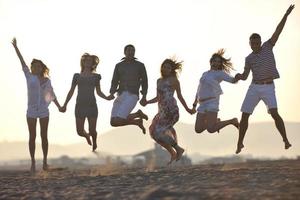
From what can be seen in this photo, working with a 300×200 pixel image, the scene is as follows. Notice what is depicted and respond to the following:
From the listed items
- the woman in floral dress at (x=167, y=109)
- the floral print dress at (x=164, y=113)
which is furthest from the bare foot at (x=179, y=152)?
the floral print dress at (x=164, y=113)

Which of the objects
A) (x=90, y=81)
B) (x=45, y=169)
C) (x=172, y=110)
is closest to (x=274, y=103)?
(x=172, y=110)

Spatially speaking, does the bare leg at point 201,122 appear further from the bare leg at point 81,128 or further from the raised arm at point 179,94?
the bare leg at point 81,128

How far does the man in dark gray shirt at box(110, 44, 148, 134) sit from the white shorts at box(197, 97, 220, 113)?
1169 mm

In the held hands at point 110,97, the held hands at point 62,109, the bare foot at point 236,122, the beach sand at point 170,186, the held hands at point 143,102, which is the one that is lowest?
the beach sand at point 170,186

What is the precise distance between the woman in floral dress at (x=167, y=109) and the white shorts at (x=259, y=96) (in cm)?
126

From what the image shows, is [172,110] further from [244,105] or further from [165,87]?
[244,105]

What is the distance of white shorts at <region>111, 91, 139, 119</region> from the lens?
12.1 metres

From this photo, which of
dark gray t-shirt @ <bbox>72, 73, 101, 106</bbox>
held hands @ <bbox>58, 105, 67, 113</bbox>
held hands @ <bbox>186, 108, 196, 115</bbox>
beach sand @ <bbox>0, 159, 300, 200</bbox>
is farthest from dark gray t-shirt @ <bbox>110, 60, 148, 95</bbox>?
beach sand @ <bbox>0, 159, 300, 200</bbox>

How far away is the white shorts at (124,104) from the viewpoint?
39.6ft

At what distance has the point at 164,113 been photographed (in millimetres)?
12062

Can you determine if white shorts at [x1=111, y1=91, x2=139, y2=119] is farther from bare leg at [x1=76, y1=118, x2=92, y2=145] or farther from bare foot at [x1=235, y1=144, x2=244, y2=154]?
bare foot at [x1=235, y1=144, x2=244, y2=154]

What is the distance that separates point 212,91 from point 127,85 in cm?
167

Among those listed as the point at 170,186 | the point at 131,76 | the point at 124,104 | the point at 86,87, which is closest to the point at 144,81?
the point at 131,76

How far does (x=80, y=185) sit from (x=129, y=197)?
1711 mm
